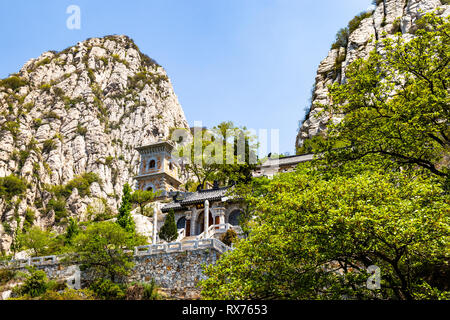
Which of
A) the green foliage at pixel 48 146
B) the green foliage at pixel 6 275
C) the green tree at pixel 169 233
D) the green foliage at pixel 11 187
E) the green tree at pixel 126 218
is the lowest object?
the green foliage at pixel 6 275

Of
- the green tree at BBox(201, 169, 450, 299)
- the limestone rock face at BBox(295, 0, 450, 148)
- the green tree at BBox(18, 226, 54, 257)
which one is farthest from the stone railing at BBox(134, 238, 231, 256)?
the limestone rock face at BBox(295, 0, 450, 148)

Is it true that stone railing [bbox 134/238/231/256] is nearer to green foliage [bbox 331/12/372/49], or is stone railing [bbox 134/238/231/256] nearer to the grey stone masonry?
the grey stone masonry

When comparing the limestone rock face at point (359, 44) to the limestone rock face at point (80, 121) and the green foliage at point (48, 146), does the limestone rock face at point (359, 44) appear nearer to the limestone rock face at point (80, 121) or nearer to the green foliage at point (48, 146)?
the limestone rock face at point (80, 121)

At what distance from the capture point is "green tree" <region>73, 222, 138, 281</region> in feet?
93.6

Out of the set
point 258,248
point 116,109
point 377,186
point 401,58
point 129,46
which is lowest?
point 258,248

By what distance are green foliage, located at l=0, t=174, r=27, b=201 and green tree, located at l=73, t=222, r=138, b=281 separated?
5853 centimetres

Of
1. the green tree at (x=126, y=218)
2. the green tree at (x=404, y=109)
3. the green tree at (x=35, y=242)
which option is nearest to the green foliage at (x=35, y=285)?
the green tree at (x=126, y=218)

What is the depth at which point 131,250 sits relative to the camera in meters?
29.6

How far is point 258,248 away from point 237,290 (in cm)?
196

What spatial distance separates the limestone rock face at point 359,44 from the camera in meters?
66.6

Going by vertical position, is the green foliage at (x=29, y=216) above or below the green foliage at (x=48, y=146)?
below

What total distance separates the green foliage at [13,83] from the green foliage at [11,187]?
129 feet
